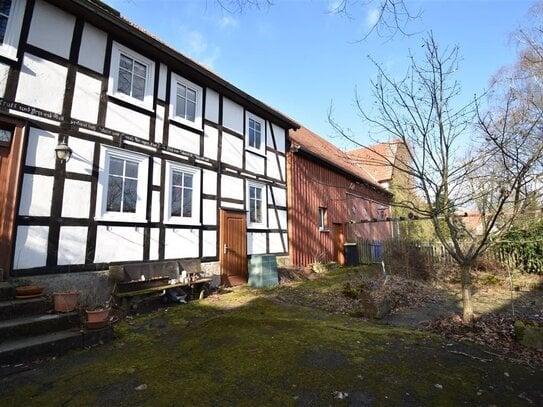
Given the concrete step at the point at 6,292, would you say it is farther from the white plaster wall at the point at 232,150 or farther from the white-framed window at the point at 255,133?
the white-framed window at the point at 255,133

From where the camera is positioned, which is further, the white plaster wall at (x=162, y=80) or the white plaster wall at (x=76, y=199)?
the white plaster wall at (x=162, y=80)

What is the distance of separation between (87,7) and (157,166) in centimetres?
342

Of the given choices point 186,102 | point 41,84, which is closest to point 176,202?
point 186,102

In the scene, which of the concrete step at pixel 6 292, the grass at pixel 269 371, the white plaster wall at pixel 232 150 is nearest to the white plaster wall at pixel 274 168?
the white plaster wall at pixel 232 150

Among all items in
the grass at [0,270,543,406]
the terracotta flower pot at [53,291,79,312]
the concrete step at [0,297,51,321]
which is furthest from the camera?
the terracotta flower pot at [53,291,79,312]

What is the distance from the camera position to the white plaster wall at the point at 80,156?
6.12 m

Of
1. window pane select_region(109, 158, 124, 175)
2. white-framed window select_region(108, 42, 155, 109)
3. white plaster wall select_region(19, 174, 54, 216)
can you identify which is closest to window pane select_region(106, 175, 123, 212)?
window pane select_region(109, 158, 124, 175)

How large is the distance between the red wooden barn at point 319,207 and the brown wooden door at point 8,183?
8.35 metres

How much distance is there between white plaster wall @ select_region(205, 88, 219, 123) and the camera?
30.5 ft

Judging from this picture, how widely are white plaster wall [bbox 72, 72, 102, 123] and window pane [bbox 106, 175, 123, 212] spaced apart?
129 centimetres

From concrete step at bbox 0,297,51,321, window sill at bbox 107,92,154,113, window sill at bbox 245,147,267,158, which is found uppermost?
window sill at bbox 107,92,154,113

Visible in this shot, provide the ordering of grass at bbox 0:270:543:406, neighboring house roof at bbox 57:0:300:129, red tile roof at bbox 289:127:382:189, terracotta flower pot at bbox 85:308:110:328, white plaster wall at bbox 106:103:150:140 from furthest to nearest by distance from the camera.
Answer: red tile roof at bbox 289:127:382:189 < white plaster wall at bbox 106:103:150:140 < neighboring house roof at bbox 57:0:300:129 < terracotta flower pot at bbox 85:308:110:328 < grass at bbox 0:270:543:406

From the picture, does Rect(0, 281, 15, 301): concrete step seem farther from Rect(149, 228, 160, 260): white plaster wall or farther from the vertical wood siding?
the vertical wood siding

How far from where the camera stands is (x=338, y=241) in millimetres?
15094
